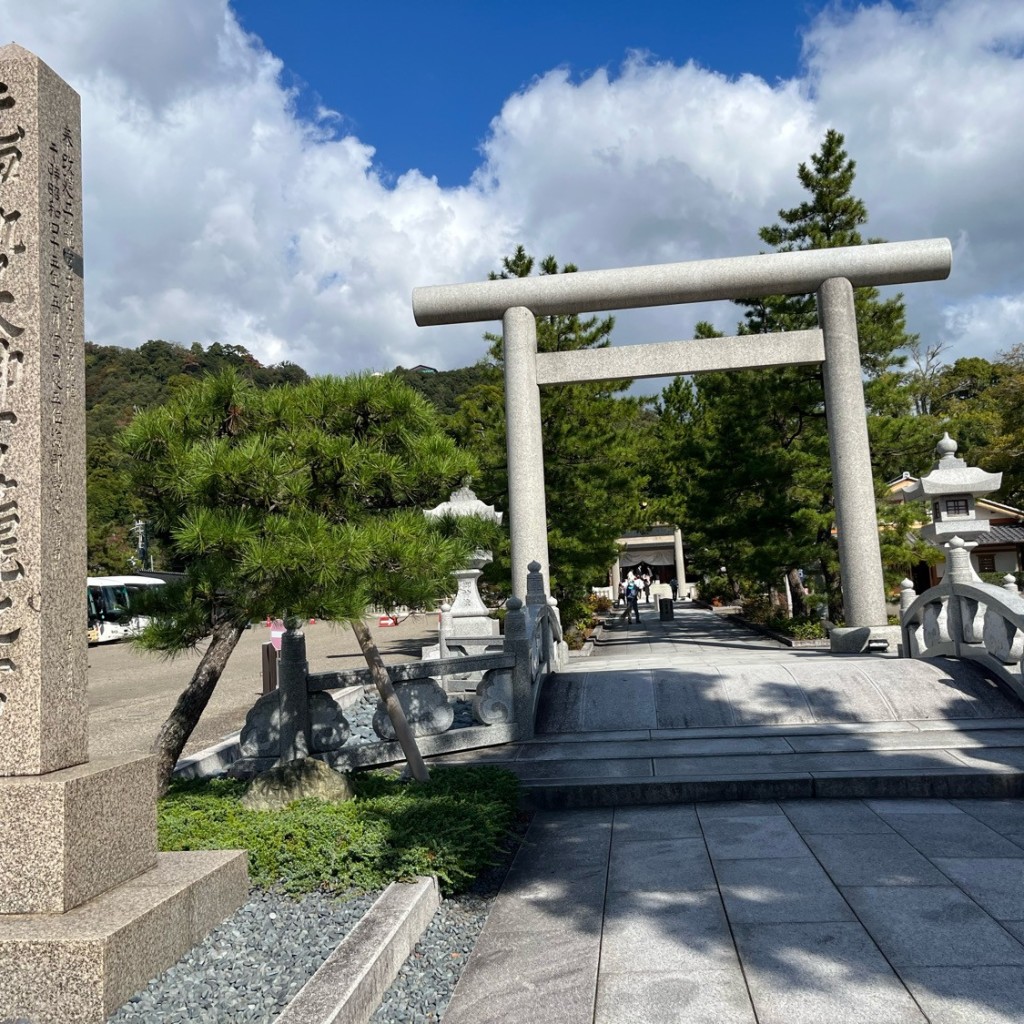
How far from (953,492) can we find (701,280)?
4.26 metres

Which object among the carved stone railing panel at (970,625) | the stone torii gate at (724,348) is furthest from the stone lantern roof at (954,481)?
the stone torii gate at (724,348)

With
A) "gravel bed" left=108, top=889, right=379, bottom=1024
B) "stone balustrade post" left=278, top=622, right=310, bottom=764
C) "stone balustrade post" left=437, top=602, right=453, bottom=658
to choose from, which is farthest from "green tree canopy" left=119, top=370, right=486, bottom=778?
"stone balustrade post" left=437, top=602, right=453, bottom=658

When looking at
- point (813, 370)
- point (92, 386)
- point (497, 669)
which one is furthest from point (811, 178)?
point (92, 386)

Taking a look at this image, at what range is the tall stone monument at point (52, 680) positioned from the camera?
3.15 m

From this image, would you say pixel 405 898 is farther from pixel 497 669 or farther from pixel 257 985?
pixel 497 669

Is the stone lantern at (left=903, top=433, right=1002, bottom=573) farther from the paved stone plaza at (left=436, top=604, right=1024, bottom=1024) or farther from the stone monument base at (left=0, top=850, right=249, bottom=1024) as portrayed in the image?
the stone monument base at (left=0, top=850, right=249, bottom=1024)

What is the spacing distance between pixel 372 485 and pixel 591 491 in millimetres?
13120

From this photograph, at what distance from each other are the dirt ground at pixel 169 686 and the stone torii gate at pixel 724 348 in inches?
159

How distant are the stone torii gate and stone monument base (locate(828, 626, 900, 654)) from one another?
24 mm

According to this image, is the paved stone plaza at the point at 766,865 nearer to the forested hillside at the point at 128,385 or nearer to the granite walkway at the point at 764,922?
the granite walkway at the point at 764,922

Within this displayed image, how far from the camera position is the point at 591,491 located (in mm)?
18344

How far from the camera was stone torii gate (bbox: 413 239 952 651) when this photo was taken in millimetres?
11875

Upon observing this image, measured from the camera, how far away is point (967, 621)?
8867 millimetres

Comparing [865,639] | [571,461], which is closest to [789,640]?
[865,639]
